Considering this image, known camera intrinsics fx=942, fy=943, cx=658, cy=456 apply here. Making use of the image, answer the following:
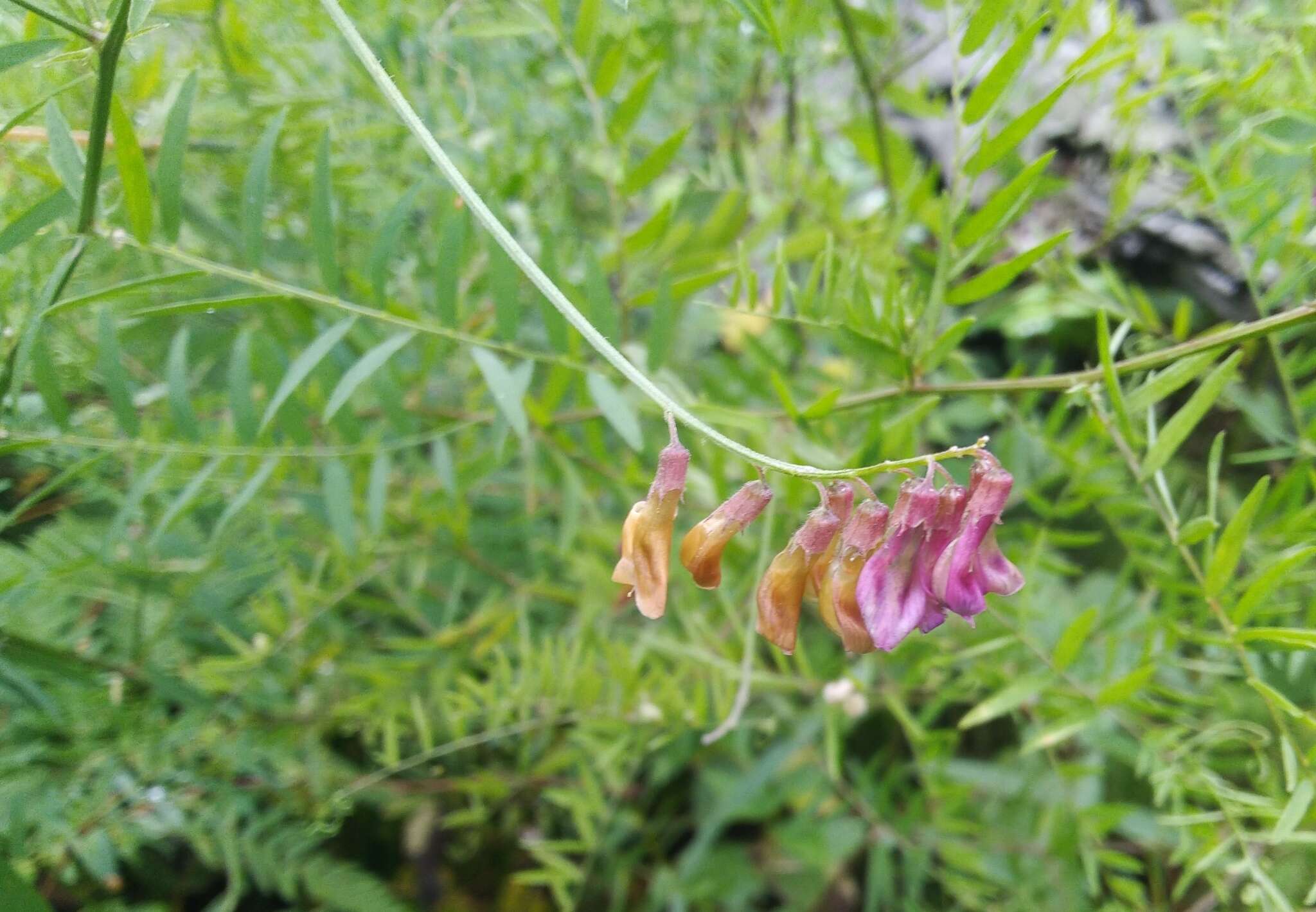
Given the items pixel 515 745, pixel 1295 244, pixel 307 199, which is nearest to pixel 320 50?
pixel 307 199

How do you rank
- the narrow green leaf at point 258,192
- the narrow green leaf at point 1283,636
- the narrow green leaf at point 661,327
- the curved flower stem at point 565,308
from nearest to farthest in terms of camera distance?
1. the curved flower stem at point 565,308
2. the narrow green leaf at point 1283,636
3. the narrow green leaf at point 258,192
4. the narrow green leaf at point 661,327

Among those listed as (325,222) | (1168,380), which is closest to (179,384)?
(325,222)

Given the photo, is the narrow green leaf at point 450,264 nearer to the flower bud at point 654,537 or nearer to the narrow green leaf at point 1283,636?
the flower bud at point 654,537

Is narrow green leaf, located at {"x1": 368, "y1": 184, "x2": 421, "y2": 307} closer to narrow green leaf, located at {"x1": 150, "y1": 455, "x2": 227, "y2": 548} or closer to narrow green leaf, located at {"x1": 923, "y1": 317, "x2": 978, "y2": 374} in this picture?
narrow green leaf, located at {"x1": 150, "y1": 455, "x2": 227, "y2": 548}

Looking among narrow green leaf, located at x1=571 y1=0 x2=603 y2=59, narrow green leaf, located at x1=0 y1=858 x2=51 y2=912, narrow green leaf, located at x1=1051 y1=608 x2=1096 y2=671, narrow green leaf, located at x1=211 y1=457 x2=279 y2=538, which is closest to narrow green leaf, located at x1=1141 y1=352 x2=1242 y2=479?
narrow green leaf, located at x1=1051 y1=608 x2=1096 y2=671

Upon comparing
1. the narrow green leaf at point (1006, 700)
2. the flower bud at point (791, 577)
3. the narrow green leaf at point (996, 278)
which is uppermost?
the narrow green leaf at point (996, 278)

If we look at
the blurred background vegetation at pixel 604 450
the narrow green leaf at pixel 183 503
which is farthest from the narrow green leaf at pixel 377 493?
the narrow green leaf at pixel 183 503
